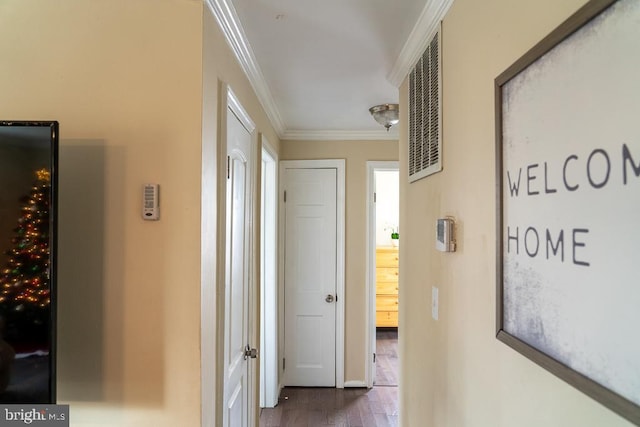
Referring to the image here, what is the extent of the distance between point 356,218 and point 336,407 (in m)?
1.69

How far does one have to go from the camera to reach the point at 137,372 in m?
1.22

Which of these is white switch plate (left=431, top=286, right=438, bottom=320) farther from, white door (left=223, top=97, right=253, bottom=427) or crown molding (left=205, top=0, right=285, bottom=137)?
crown molding (left=205, top=0, right=285, bottom=137)

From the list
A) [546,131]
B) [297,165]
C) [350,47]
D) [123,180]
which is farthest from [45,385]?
[297,165]

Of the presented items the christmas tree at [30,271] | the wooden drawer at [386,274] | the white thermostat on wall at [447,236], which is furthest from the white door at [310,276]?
the christmas tree at [30,271]

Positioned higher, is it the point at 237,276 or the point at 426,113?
the point at 426,113

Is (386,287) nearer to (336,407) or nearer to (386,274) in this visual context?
(386,274)

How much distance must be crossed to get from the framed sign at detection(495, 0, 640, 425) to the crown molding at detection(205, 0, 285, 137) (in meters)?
1.04

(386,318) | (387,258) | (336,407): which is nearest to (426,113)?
(336,407)

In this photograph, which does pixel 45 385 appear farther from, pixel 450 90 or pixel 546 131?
pixel 450 90

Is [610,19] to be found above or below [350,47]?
below

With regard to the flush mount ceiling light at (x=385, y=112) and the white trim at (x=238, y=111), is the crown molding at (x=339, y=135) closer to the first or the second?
the flush mount ceiling light at (x=385, y=112)

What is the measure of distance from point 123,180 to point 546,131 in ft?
4.00

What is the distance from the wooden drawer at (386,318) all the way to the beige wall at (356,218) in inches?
69.3

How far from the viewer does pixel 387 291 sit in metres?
5.14
